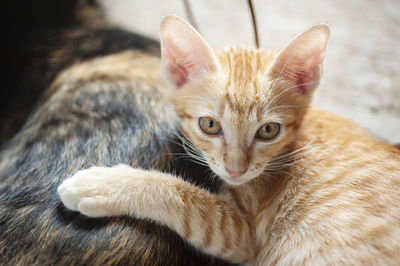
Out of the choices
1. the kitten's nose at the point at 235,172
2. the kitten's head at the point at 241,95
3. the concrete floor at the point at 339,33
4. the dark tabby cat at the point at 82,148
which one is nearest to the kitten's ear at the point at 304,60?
the kitten's head at the point at 241,95

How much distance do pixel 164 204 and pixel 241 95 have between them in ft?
1.43

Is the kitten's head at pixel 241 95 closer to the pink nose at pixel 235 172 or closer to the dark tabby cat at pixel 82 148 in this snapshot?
the pink nose at pixel 235 172

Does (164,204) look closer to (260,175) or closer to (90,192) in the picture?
(90,192)

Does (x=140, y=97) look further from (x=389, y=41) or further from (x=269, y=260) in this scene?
(x=389, y=41)

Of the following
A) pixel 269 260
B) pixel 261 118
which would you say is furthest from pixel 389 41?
pixel 269 260

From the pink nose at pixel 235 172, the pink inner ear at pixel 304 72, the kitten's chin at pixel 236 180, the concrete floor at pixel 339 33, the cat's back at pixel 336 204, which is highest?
the pink inner ear at pixel 304 72

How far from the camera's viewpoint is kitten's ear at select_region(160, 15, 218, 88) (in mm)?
1265

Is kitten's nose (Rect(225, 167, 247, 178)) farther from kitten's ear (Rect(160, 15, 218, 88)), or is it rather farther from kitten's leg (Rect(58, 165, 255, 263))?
kitten's ear (Rect(160, 15, 218, 88))

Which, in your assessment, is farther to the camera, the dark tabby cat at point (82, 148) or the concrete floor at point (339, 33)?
the concrete floor at point (339, 33)

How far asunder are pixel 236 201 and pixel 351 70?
1.39 m

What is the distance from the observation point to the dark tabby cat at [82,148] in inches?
43.3

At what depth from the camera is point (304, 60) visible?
129 centimetres

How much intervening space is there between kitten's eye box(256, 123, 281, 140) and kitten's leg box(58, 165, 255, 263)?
28 cm

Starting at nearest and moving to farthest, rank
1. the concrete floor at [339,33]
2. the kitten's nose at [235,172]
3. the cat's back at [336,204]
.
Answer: the cat's back at [336,204] < the kitten's nose at [235,172] < the concrete floor at [339,33]
